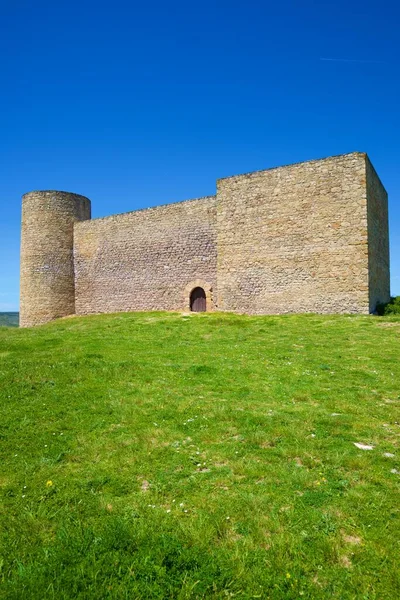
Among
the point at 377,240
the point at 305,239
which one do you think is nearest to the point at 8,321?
the point at 305,239

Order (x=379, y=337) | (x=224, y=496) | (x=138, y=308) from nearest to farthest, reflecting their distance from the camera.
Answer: (x=224, y=496), (x=379, y=337), (x=138, y=308)

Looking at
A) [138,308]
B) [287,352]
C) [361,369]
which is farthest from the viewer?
[138,308]

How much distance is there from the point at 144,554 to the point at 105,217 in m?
28.2

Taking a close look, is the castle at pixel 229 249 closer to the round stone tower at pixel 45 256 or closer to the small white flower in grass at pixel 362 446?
the round stone tower at pixel 45 256

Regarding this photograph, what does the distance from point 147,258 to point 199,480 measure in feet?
76.2

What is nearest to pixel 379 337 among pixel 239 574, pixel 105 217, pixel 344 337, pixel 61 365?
pixel 344 337

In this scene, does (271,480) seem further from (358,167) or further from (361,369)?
(358,167)

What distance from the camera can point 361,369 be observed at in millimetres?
10188

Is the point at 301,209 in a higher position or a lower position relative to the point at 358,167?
lower

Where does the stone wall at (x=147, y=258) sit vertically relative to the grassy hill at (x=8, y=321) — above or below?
above

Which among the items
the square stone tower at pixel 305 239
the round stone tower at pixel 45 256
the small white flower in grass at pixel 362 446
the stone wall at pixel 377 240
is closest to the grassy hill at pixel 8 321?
the round stone tower at pixel 45 256

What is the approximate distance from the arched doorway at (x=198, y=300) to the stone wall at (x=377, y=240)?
32.5 feet

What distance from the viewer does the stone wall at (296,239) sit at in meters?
19.3

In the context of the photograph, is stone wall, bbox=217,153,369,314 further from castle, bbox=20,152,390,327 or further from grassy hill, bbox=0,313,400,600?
grassy hill, bbox=0,313,400,600
